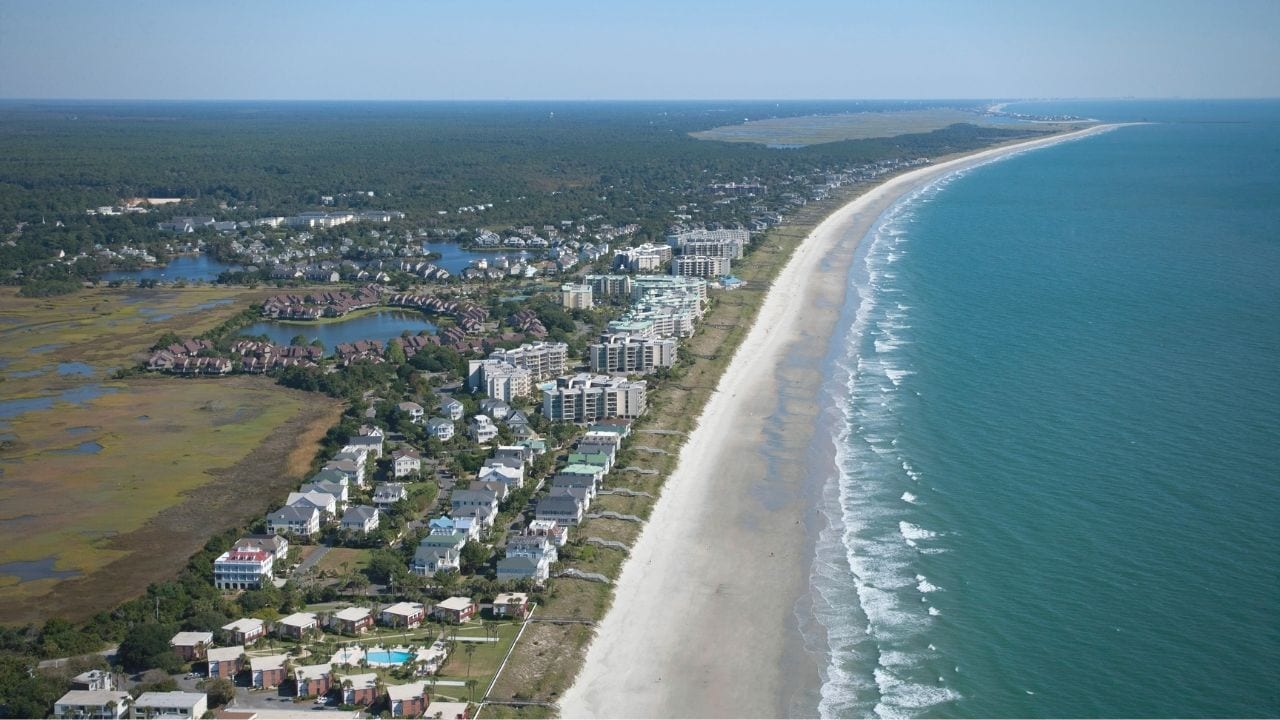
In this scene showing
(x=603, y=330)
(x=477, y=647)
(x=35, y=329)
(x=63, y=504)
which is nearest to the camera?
(x=477, y=647)

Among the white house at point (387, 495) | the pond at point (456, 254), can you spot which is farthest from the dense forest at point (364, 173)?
the white house at point (387, 495)

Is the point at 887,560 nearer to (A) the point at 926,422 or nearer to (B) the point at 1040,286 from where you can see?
(A) the point at 926,422

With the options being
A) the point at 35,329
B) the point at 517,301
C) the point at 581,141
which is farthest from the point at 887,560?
the point at 581,141

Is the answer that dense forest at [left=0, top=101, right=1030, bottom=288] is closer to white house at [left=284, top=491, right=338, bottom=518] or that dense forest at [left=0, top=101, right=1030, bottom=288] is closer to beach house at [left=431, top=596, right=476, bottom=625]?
white house at [left=284, top=491, right=338, bottom=518]

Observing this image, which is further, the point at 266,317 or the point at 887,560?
the point at 266,317

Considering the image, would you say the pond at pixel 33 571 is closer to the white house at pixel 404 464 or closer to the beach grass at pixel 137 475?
the beach grass at pixel 137 475

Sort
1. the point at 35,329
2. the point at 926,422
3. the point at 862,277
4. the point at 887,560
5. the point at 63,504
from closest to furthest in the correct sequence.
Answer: the point at 887,560 < the point at 63,504 < the point at 926,422 < the point at 35,329 < the point at 862,277
